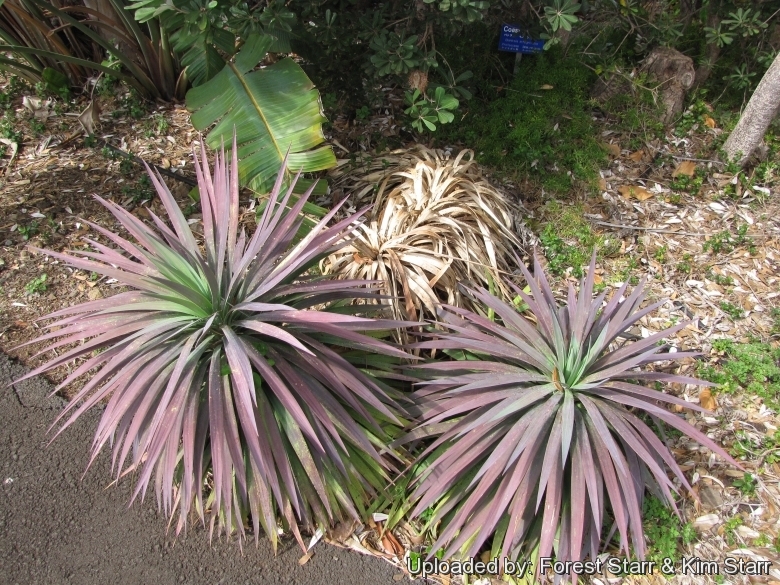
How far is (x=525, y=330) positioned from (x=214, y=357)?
1382 mm

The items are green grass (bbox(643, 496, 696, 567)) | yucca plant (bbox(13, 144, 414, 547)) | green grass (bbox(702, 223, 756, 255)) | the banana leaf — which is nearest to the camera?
yucca plant (bbox(13, 144, 414, 547))

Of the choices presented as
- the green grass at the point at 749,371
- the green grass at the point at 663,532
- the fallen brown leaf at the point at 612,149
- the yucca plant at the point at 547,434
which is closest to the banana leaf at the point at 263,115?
the yucca plant at the point at 547,434

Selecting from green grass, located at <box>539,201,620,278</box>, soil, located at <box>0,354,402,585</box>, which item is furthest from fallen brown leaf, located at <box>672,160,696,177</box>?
soil, located at <box>0,354,402,585</box>

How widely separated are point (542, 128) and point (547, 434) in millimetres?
2567

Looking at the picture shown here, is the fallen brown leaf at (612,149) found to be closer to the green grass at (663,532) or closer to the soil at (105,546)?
the green grass at (663,532)

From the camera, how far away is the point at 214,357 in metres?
2.43

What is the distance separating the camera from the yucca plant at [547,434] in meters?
2.43

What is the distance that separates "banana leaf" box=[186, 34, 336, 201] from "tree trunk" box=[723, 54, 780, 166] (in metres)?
2.86

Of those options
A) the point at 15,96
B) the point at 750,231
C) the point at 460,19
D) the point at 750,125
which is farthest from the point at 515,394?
the point at 15,96

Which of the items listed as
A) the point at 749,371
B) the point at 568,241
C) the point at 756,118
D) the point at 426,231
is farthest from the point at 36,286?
the point at 756,118

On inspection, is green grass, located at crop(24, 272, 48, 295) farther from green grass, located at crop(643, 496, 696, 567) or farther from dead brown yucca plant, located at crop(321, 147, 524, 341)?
green grass, located at crop(643, 496, 696, 567)

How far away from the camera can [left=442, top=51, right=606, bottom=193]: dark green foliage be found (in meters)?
4.30

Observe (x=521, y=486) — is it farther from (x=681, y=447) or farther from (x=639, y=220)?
(x=639, y=220)

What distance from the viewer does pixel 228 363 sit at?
99.2 inches
